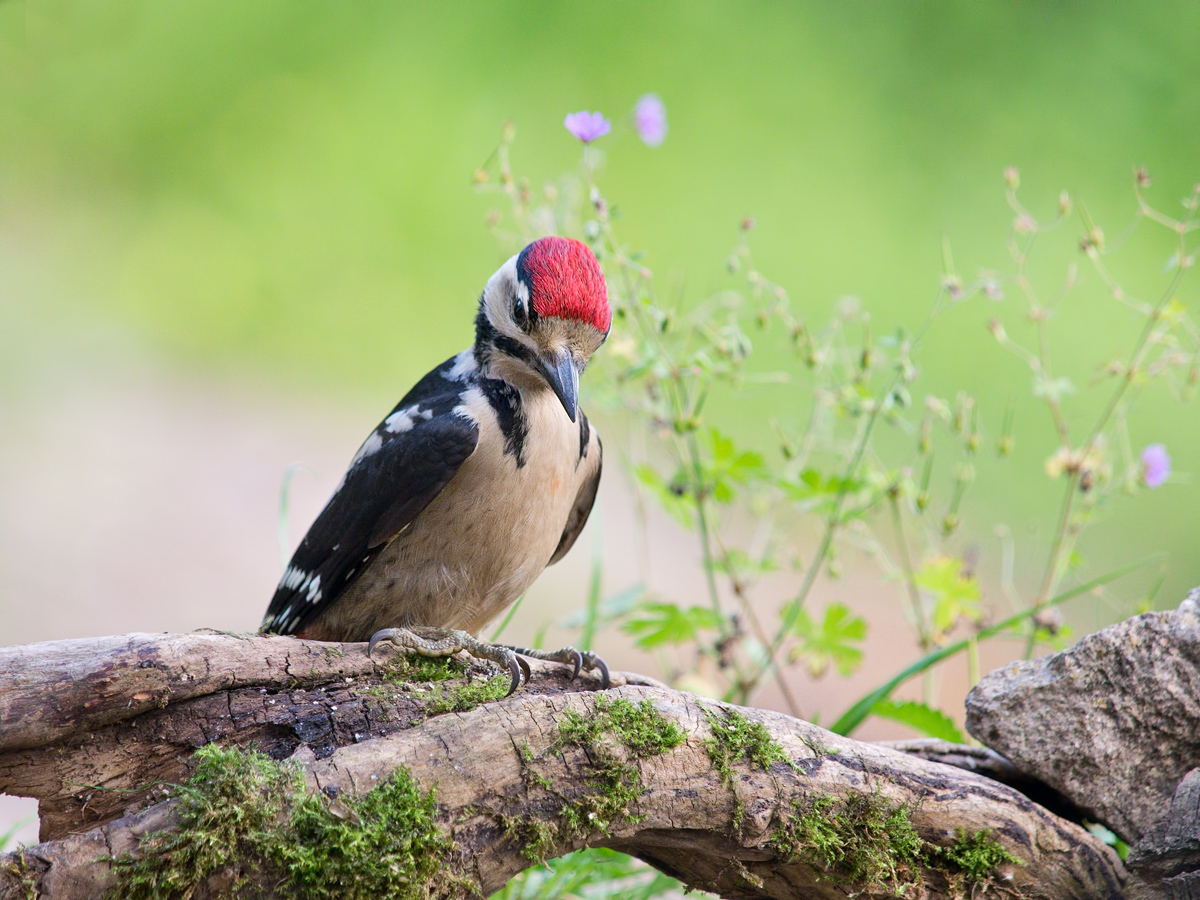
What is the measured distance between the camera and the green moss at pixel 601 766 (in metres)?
1.38

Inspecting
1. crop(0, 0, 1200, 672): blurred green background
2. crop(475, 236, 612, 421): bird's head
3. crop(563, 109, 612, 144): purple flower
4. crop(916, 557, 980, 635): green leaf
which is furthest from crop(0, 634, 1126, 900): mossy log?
crop(0, 0, 1200, 672): blurred green background

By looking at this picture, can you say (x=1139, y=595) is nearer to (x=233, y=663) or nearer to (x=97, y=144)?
(x=233, y=663)

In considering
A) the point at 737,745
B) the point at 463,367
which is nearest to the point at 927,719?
the point at 737,745

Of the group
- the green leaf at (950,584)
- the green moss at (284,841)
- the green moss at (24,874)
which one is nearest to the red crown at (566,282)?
the green moss at (284,841)

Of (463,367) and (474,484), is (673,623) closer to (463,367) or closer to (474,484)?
(474,484)

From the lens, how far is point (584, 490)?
225 centimetres

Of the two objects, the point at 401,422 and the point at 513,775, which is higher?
the point at 401,422

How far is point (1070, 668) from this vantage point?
5.26 ft

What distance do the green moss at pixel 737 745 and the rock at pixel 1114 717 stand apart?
0.38 m

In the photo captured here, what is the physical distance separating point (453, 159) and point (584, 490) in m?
3.10

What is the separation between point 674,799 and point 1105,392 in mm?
3822

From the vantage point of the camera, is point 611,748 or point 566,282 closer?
point 611,748

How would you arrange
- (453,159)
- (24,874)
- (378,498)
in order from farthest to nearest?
(453,159), (378,498), (24,874)

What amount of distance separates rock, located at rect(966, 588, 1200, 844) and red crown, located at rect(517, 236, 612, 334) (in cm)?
89
